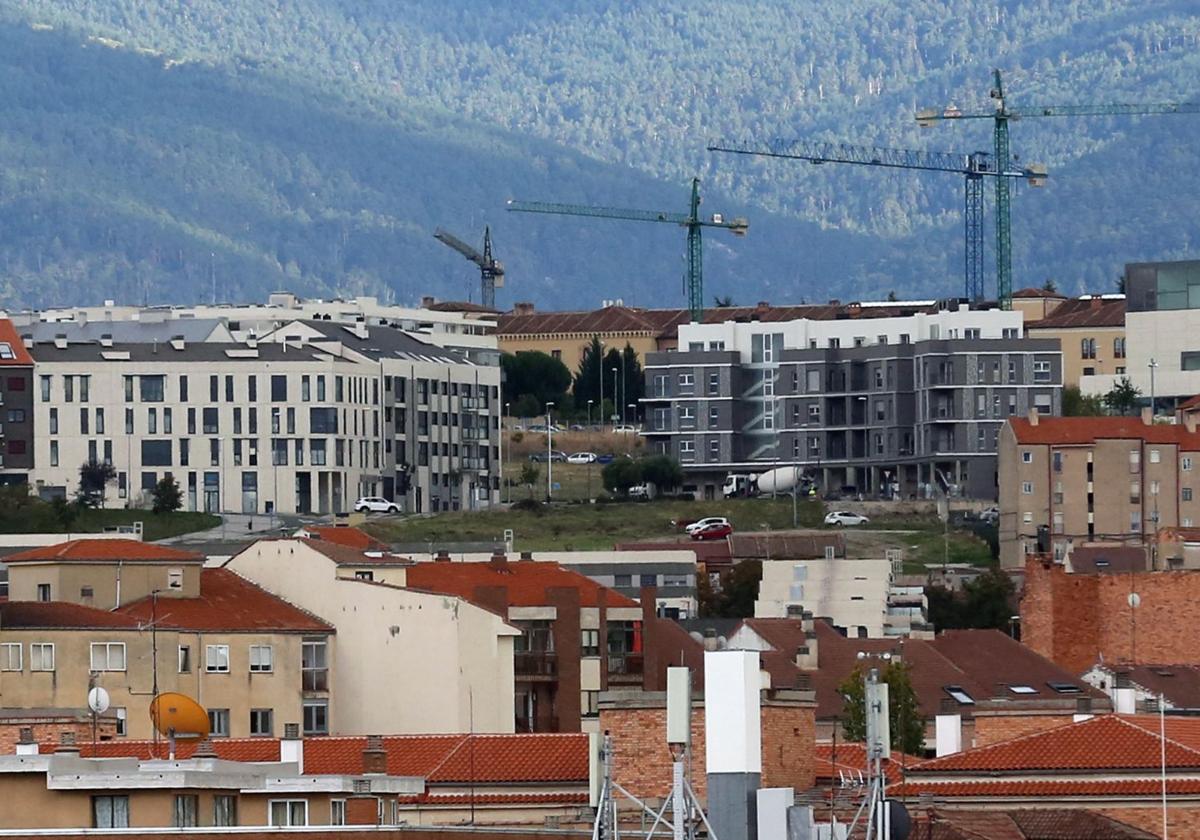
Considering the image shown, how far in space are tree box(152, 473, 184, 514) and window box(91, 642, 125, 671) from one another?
279 feet

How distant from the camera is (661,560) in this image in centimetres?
13588

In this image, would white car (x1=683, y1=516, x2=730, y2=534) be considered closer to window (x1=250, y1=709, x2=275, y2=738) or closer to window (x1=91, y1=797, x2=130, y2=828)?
window (x1=250, y1=709, x2=275, y2=738)

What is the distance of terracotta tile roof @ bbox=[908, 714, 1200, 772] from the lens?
49.0 m

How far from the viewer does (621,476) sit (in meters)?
185

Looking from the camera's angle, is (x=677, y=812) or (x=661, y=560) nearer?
(x=677, y=812)

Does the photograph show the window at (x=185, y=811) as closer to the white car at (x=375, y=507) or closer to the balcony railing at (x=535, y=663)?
the balcony railing at (x=535, y=663)

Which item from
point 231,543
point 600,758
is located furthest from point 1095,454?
point 600,758

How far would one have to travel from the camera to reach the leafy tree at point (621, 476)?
185 metres

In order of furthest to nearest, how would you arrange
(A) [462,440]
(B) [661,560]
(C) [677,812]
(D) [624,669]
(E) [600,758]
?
(A) [462,440] < (B) [661,560] < (D) [624,669] < (E) [600,758] < (C) [677,812]

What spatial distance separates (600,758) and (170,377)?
13731 cm

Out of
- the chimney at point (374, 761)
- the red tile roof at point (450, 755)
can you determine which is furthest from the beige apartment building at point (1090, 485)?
the chimney at point (374, 761)

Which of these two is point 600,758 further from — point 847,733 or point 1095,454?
point 1095,454

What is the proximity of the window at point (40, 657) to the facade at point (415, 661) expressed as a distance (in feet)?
20.5

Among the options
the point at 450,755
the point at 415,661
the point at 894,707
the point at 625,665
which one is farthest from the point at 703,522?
the point at 450,755
